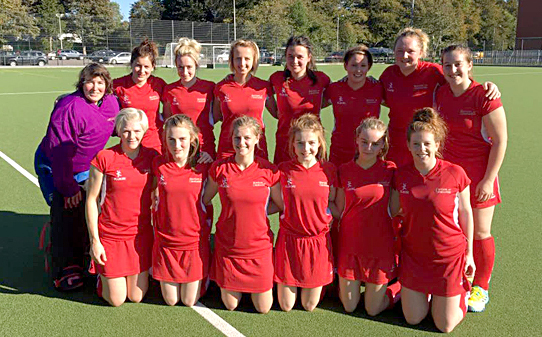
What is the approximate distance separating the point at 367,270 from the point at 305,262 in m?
0.46

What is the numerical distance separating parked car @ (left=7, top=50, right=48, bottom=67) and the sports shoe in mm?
45451

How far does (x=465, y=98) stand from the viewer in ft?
12.3

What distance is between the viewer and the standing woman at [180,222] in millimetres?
3783

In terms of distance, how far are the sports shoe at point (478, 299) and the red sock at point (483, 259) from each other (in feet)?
0.19

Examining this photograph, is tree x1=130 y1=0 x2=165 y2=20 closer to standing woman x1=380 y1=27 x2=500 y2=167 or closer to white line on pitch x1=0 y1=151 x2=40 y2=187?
white line on pitch x1=0 y1=151 x2=40 y2=187

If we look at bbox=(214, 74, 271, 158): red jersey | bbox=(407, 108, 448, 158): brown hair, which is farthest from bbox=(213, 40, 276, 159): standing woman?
bbox=(407, 108, 448, 158): brown hair

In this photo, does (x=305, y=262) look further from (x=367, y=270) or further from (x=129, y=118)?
(x=129, y=118)

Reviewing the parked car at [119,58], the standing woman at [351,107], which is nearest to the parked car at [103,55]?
the parked car at [119,58]

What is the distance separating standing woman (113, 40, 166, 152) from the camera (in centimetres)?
473

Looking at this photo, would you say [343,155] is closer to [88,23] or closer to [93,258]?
[93,258]

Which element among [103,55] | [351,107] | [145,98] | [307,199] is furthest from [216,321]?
[103,55]

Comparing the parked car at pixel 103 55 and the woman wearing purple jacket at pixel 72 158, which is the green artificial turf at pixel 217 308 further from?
the parked car at pixel 103 55

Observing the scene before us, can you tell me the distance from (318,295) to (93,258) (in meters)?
1.75

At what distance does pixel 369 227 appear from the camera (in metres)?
3.68
